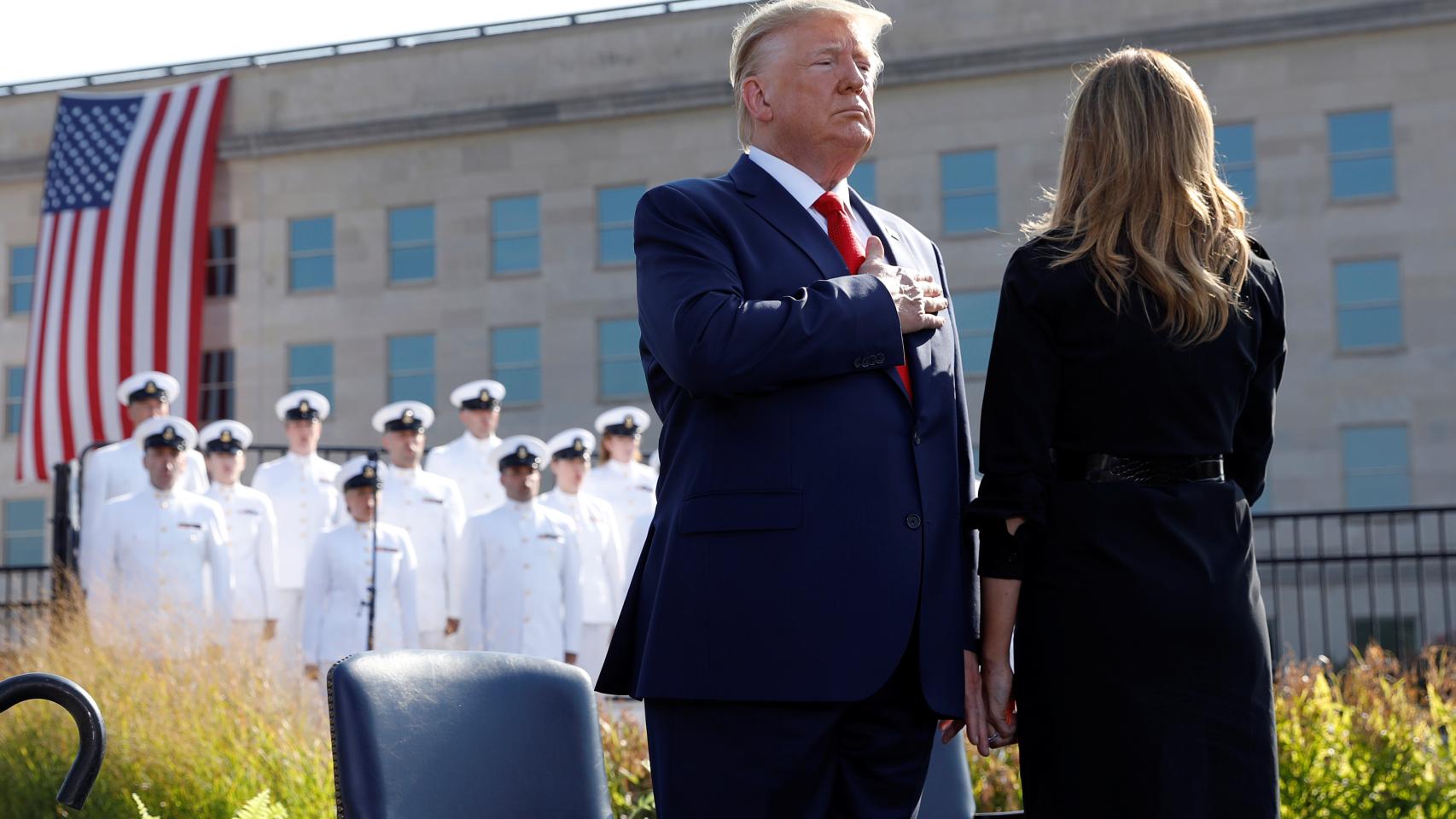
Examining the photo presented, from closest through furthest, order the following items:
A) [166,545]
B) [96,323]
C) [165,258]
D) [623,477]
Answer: [166,545] < [623,477] < [96,323] < [165,258]

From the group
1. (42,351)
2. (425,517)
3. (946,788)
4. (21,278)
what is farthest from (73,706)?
(21,278)

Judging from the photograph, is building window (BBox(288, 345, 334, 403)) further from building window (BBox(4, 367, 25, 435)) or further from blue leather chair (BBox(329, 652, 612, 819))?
blue leather chair (BBox(329, 652, 612, 819))

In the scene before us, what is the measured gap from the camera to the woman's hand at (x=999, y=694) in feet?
9.18

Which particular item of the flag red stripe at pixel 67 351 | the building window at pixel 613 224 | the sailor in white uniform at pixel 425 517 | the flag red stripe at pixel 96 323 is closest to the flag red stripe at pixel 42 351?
the flag red stripe at pixel 67 351

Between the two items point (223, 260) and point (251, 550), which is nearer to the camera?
point (251, 550)

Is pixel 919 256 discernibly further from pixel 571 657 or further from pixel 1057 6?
pixel 1057 6

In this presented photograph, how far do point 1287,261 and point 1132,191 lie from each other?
24538mm

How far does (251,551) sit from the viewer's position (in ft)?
40.1

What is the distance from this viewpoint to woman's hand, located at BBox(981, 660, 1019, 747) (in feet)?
9.18

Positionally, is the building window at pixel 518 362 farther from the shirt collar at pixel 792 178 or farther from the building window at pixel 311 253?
the shirt collar at pixel 792 178

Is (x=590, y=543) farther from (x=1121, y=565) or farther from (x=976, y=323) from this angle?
(x=976, y=323)

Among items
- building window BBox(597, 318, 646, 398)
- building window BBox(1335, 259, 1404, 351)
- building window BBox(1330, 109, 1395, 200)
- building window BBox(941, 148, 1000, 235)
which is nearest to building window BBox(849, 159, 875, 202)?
building window BBox(941, 148, 1000, 235)

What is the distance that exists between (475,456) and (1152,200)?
1154 centimetres

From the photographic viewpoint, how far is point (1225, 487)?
9.28ft
